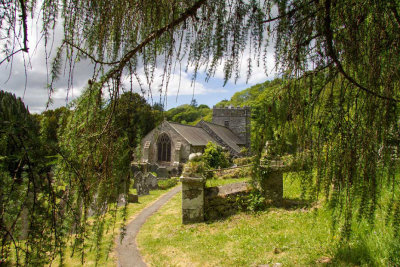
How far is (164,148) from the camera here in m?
24.8

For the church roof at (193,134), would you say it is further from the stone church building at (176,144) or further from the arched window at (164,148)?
the arched window at (164,148)

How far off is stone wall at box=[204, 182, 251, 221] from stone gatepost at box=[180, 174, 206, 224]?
0.73 ft

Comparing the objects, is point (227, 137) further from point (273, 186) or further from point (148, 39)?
point (148, 39)

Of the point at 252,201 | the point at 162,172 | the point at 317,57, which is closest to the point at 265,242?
the point at 252,201

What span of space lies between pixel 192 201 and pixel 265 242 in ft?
8.46

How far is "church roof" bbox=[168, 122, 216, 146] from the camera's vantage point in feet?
80.2

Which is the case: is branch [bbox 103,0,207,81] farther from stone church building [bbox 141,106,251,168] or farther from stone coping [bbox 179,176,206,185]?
stone church building [bbox 141,106,251,168]

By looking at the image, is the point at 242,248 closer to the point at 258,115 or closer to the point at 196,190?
the point at 196,190

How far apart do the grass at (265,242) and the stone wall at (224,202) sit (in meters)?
0.30

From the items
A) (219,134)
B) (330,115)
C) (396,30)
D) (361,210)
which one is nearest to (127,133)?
(330,115)

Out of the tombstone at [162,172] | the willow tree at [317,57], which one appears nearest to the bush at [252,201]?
the willow tree at [317,57]

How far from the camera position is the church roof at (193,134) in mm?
24438

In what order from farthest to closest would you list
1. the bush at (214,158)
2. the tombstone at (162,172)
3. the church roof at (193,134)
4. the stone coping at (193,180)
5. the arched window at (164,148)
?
1. the arched window at (164,148)
2. the church roof at (193,134)
3. the tombstone at (162,172)
4. the bush at (214,158)
5. the stone coping at (193,180)

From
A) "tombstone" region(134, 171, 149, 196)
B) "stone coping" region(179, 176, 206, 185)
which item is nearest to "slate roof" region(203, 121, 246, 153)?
"tombstone" region(134, 171, 149, 196)
